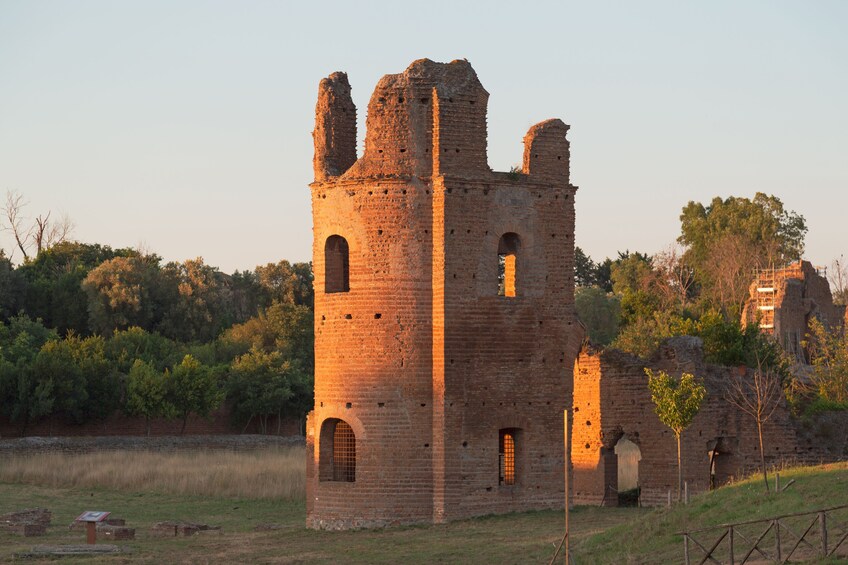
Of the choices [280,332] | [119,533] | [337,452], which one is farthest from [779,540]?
[280,332]

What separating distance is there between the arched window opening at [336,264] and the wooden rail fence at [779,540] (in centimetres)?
1066

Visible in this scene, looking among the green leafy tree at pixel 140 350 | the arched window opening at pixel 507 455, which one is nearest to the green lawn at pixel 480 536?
the arched window opening at pixel 507 455

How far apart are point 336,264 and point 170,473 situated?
38.7ft

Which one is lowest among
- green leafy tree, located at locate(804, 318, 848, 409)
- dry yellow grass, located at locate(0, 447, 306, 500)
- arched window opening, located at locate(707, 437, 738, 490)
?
dry yellow grass, located at locate(0, 447, 306, 500)

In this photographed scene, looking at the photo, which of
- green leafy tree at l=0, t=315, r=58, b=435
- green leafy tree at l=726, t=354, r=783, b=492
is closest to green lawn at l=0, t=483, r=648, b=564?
green leafy tree at l=726, t=354, r=783, b=492

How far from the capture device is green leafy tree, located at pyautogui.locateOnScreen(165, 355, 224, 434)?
5100cm

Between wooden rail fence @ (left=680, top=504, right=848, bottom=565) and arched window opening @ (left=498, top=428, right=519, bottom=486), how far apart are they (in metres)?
8.02

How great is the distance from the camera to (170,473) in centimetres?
3922

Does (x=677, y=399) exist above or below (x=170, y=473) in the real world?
above

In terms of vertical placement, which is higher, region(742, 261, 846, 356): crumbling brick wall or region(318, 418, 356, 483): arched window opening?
region(742, 261, 846, 356): crumbling brick wall

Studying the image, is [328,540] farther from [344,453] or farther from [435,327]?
[435,327]

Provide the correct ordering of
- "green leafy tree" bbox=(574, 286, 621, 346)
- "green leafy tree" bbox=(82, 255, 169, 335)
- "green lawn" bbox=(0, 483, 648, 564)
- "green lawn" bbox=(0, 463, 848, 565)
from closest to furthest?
"green lawn" bbox=(0, 463, 848, 565) → "green lawn" bbox=(0, 483, 648, 564) → "green leafy tree" bbox=(82, 255, 169, 335) → "green leafy tree" bbox=(574, 286, 621, 346)

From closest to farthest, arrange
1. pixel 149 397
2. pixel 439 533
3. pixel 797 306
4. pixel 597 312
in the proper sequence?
pixel 439 533 < pixel 149 397 < pixel 797 306 < pixel 597 312

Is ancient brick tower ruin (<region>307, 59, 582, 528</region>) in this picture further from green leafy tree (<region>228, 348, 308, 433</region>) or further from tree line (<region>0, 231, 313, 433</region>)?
green leafy tree (<region>228, 348, 308, 433</region>)
